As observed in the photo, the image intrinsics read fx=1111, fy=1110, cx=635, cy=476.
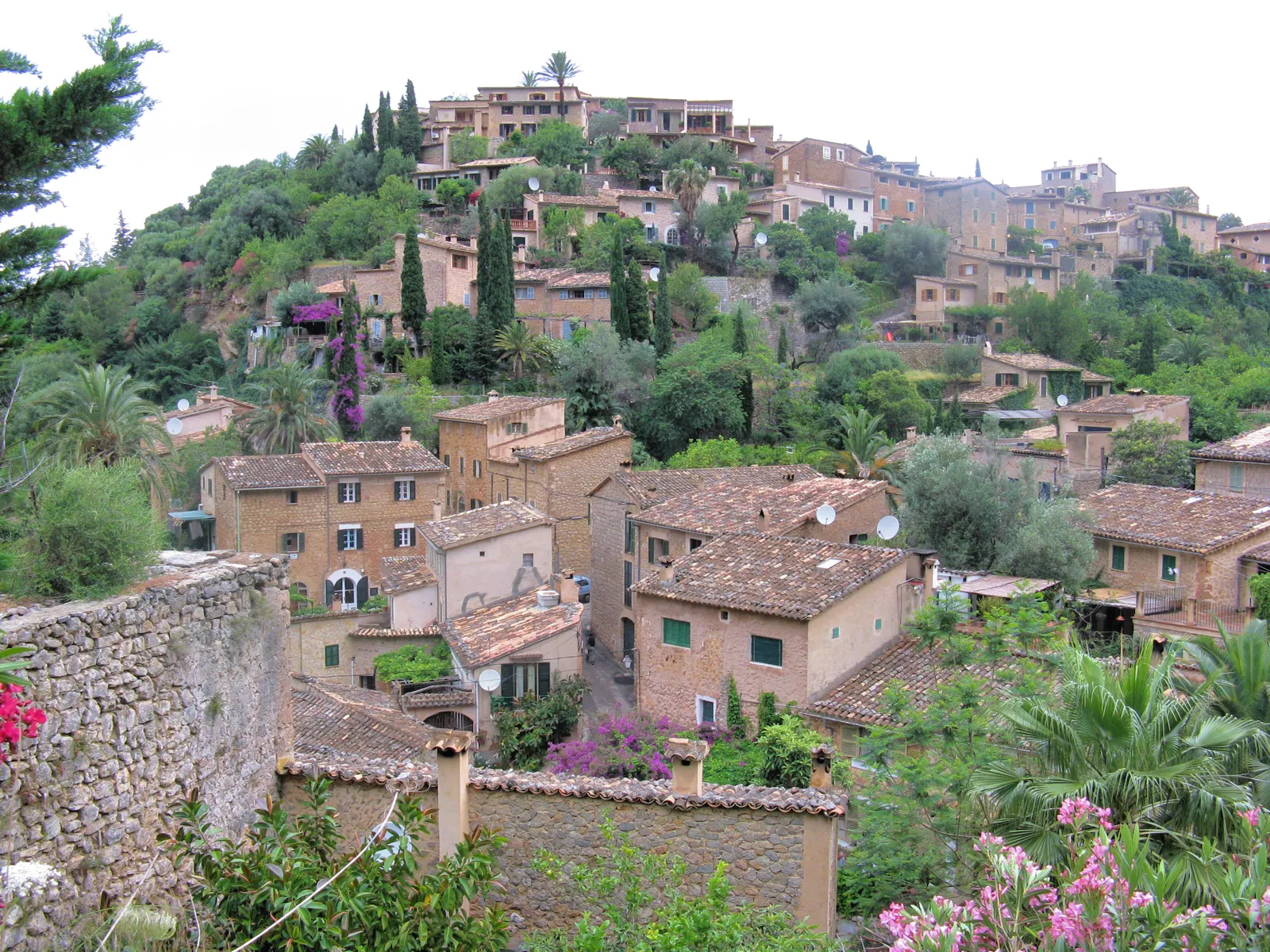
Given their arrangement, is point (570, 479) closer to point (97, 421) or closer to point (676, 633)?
point (676, 633)

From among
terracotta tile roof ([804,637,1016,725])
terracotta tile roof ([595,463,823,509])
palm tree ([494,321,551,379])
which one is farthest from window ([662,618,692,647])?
palm tree ([494,321,551,379])

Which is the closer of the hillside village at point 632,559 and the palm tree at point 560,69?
the hillside village at point 632,559

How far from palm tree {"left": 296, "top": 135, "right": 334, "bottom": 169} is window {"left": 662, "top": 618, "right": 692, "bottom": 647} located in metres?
67.1

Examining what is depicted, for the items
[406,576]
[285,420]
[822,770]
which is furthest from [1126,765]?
[285,420]

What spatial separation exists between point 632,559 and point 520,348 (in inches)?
888

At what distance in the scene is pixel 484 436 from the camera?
1523 inches

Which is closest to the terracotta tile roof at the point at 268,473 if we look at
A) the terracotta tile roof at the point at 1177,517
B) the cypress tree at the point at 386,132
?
the terracotta tile roof at the point at 1177,517

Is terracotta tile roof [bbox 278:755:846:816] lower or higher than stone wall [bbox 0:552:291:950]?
lower

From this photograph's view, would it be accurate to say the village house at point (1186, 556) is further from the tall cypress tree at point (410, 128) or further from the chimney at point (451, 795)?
the tall cypress tree at point (410, 128)

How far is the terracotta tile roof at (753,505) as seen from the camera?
26547 millimetres

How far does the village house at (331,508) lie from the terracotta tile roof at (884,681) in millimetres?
18702

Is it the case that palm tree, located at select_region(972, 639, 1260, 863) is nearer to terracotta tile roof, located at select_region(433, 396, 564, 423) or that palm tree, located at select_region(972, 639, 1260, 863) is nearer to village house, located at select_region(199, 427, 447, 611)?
village house, located at select_region(199, 427, 447, 611)

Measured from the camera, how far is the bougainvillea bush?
474 centimetres

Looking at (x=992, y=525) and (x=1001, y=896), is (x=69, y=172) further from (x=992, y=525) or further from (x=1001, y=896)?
(x=992, y=525)
